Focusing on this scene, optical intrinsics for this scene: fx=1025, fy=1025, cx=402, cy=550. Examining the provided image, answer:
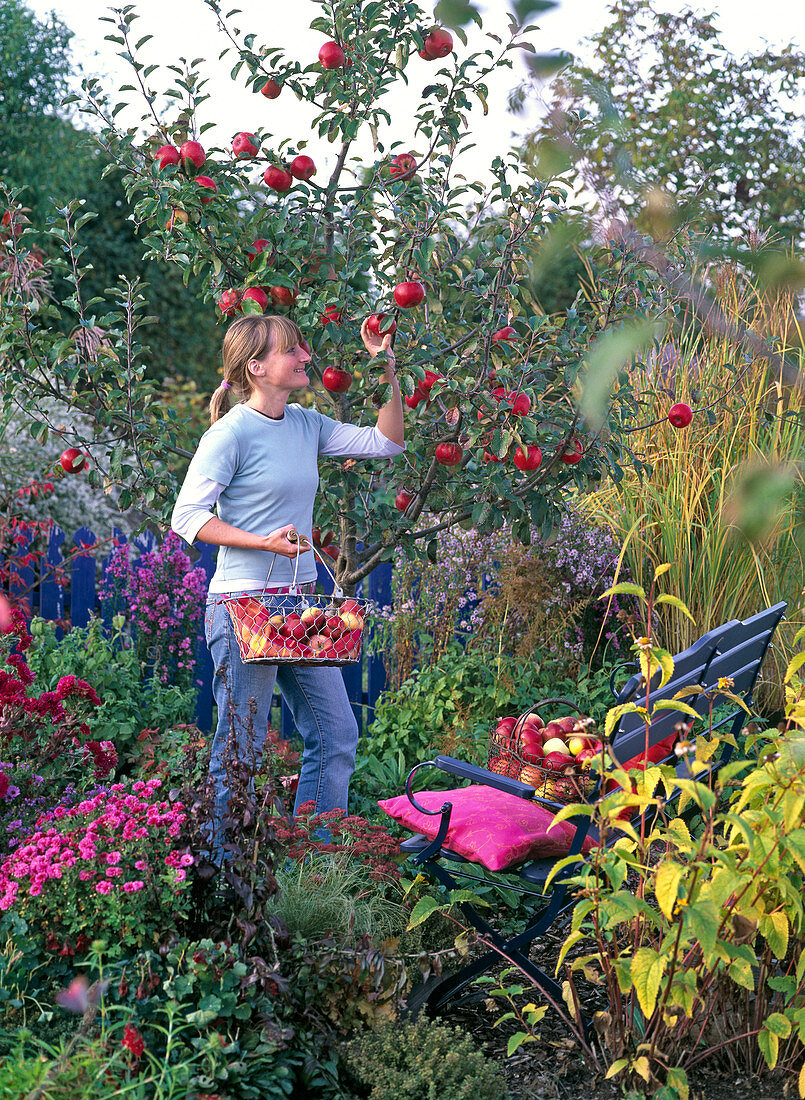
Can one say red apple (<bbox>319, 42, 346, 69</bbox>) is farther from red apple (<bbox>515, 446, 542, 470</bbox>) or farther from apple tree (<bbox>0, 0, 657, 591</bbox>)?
red apple (<bbox>515, 446, 542, 470</bbox>)

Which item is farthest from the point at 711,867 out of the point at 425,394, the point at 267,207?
the point at 267,207

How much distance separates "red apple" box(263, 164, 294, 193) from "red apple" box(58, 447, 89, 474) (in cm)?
102

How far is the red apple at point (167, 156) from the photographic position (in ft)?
9.98

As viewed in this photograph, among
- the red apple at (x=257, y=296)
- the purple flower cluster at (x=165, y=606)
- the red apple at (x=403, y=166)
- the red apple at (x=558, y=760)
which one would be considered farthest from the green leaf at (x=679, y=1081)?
the purple flower cluster at (x=165, y=606)

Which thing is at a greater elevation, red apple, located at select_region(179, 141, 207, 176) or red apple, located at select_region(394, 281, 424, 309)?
red apple, located at select_region(179, 141, 207, 176)

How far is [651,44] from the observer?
5.05ft

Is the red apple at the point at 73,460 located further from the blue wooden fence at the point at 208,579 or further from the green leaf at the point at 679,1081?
the green leaf at the point at 679,1081

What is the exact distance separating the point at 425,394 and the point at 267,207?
789 millimetres

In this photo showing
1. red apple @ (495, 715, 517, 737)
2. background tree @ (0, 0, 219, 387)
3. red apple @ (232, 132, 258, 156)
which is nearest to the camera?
red apple @ (495, 715, 517, 737)

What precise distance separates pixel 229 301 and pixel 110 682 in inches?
65.0

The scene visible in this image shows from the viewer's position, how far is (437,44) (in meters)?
3.04

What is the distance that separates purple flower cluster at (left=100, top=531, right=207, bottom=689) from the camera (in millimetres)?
4410

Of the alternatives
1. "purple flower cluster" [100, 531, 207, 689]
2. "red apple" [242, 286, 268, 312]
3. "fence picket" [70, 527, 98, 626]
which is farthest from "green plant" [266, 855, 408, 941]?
"fence picket" [70, 527, 98, 626]

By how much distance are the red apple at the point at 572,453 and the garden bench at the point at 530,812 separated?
89 cm
